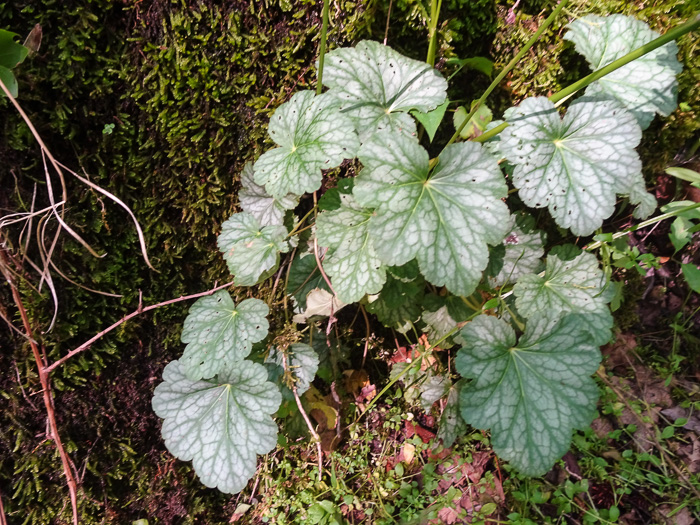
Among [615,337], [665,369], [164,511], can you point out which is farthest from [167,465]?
[665,369]

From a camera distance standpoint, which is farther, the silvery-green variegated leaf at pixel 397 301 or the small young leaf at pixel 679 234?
the small young leaf at pixel 679 234

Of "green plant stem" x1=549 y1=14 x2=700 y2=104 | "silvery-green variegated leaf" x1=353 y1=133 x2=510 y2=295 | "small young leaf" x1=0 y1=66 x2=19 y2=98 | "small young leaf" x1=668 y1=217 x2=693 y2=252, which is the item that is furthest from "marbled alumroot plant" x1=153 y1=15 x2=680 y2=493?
"small young leaf" x1=0 y1=66 x2=19 y2=98

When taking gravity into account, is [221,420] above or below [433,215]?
below

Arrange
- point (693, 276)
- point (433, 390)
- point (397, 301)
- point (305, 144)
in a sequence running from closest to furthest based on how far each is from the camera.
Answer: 1. point (305, 144)
2. point (397, 301)
3. point (693, 276)
4. point (433, 390)

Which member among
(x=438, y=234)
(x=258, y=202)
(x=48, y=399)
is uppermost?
(x=438, y=234)

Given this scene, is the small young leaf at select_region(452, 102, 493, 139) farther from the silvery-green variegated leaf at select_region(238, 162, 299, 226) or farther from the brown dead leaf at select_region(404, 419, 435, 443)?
the brown dead leaf at select_region(404, 419, 435, 443)

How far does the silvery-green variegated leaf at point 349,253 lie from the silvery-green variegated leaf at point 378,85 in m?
0.23

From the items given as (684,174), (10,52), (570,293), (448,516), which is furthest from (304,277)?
(684,174)

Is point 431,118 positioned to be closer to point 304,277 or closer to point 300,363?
A: point 304,277

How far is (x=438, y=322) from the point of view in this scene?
159cm

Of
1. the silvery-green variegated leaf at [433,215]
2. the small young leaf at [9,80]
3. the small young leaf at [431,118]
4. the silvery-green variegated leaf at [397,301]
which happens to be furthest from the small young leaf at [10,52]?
the silvery-green variegated leaf at [397,301]

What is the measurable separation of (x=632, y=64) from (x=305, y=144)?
1.10m

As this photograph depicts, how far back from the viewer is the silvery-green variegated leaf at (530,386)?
121 cm

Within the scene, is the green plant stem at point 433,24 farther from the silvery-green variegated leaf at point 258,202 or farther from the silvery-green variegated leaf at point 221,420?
the silvery-green variegated leaf at point 221,420
